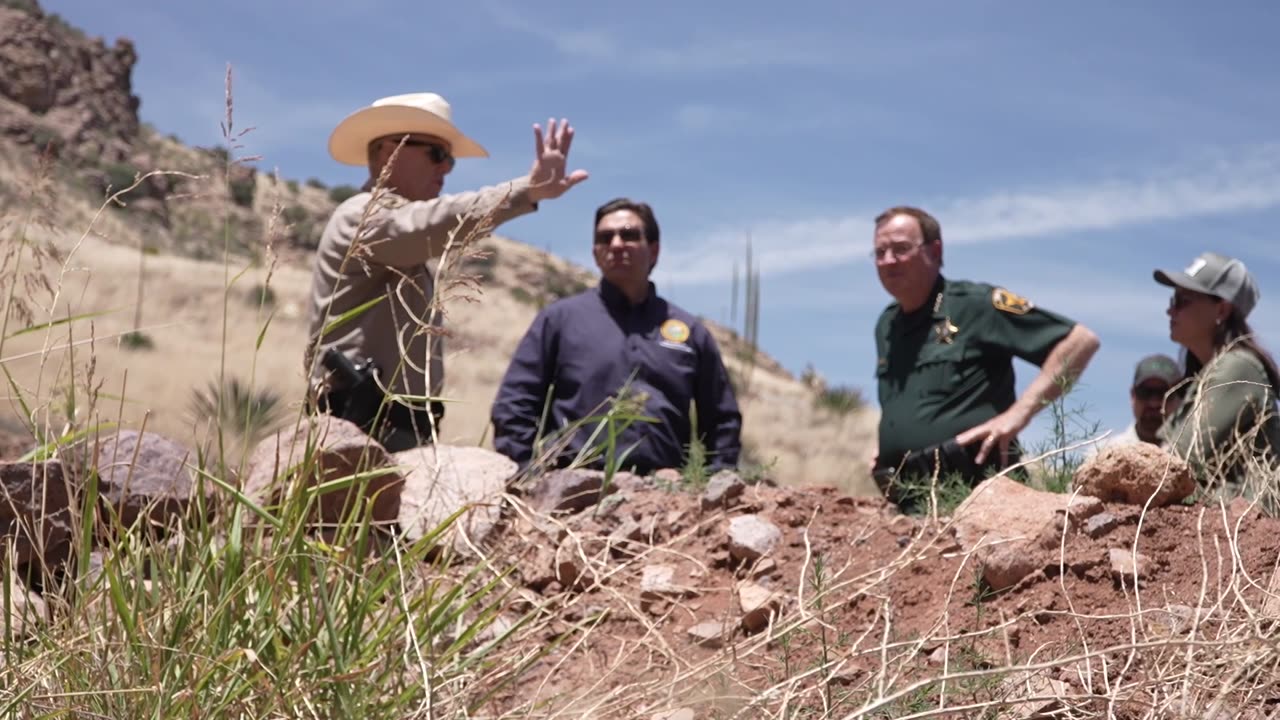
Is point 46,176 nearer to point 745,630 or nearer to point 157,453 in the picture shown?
point 157,453

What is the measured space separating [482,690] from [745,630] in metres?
0.66

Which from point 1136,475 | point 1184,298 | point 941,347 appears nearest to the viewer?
point 1136,475

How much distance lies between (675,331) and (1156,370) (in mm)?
1847

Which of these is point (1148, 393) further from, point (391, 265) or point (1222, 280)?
point (391, 265)

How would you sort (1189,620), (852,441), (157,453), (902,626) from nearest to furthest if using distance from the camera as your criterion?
(1189,620) → (902,626) → (157,453) → (852,441)

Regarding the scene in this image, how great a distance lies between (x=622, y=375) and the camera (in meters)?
4.84

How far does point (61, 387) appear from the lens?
8.30ft

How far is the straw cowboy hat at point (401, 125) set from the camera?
443 cm

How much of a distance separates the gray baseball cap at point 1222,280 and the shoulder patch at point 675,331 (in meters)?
1.82

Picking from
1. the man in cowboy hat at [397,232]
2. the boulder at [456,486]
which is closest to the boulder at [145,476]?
the boulder at [456,486]

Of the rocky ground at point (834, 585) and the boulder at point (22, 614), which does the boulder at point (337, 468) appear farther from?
the boulder at point (22, 614)

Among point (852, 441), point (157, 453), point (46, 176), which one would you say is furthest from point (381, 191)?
point (852, 441)

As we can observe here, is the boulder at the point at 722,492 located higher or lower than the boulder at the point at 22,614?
higher

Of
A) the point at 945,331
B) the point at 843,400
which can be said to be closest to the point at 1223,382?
the point at 945,331
